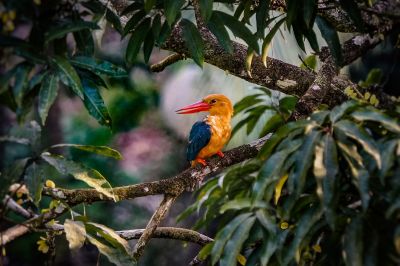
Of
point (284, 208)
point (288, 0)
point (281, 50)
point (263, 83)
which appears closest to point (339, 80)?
point (263, 83)

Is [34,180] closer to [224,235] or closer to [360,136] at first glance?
[224,235]

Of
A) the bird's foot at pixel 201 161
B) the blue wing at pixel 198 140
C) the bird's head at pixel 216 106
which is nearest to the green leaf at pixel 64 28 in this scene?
the bird's foot at pixel 201 161

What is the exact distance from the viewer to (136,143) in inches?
210

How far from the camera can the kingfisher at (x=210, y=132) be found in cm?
245

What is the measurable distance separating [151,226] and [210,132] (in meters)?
0.58

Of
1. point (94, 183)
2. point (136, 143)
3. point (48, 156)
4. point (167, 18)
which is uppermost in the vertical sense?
point (167, 18)

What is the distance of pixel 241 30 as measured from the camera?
5.12 feet

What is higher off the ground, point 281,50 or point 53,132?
point 281,50

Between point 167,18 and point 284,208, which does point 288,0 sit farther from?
point 284,208

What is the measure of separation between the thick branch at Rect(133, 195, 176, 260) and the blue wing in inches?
15.6

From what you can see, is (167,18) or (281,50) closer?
(167,18)

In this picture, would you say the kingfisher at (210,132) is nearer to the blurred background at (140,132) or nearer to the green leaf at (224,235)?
the green leaf at (224,235)

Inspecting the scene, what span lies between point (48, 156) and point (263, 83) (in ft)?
3.59

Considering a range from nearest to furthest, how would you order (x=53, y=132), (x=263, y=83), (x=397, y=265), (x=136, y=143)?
1. (x=397, y=265)
2. (x=263, y=83)
3. (x=53, y=132)
4. (x=136, y=143)
